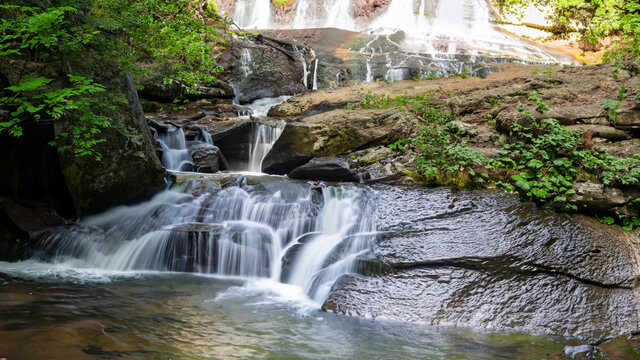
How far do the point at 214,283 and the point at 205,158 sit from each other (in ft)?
15.5

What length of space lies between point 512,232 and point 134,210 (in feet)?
21.5

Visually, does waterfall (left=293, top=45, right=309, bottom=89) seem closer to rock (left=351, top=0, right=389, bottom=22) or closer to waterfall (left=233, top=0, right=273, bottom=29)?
rock (left=351, top=0, right=389, bottom=22)

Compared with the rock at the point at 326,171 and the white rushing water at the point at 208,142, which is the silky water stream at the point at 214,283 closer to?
the rock at the point at 326,171

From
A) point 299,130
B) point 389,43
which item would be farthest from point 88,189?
point 389,43

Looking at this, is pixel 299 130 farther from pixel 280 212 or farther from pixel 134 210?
pixel 134 210

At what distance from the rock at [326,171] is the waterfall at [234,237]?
0.93m

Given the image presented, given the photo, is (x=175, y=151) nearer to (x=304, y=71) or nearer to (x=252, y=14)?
(x=304, y=71)

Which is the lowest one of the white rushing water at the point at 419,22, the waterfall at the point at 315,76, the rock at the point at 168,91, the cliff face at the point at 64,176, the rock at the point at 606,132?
the cliff face at the point at 64,176

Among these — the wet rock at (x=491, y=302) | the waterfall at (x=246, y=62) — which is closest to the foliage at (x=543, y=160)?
the wet rock at (x=491, y=302)

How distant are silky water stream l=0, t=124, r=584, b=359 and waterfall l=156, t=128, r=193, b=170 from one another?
1411mm

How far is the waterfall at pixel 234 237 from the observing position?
6.39 metres

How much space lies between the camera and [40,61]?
244 inches

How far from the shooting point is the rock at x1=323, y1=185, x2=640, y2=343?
4770mm

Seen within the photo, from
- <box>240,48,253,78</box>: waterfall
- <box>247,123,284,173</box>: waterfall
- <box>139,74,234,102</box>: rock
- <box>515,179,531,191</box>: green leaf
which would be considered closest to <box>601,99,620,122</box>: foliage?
<box>515,179,531,191</box>: green leaf
